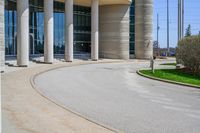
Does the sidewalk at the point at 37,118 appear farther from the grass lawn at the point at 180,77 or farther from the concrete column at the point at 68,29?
the concrete column at the point at 68,29

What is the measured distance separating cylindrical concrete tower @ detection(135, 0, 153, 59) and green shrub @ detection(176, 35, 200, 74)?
2925 cm

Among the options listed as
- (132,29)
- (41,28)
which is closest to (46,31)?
(41,28)

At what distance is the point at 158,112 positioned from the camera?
531 inches

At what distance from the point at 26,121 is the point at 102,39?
50.3 meters

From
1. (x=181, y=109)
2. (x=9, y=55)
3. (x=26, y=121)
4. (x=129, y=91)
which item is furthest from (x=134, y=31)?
(x=26, y=121)

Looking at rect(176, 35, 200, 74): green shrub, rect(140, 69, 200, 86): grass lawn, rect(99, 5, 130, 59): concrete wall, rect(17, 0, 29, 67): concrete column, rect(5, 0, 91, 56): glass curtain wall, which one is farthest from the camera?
rect(99, 5, 130, 59): concrete wall

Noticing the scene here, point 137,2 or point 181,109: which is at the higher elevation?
point 137,2

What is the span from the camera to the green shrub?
103 feet

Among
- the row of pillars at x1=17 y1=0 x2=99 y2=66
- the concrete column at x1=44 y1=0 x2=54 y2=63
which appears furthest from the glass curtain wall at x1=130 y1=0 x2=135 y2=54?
the concrete column at x1=44 y1=0 x2=54 y2=63

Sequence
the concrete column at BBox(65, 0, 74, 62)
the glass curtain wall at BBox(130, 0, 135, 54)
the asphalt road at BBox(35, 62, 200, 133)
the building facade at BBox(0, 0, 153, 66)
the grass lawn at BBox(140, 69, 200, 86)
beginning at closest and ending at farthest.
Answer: the asphalt road at BBox(35, 62, 200, 133) < the grass lawn at BBox(140, 69, 200, 86) < the building facade at BBox(0, 0, 153, 66) < the concrete column at BBox(65, 0, 74, 62) < the glass curtain wall at BBox(130, 0, 135, 54)

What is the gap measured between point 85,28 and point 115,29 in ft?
18.7

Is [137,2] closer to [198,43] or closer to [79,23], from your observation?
[79,23]

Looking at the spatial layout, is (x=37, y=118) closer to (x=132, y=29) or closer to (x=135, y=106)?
(x=135, y=106)

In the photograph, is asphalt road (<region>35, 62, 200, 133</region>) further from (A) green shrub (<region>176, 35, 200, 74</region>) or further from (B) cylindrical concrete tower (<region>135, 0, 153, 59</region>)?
(B) cylindrical concrete tower (<region>135, 0, 153, 59</region>)
